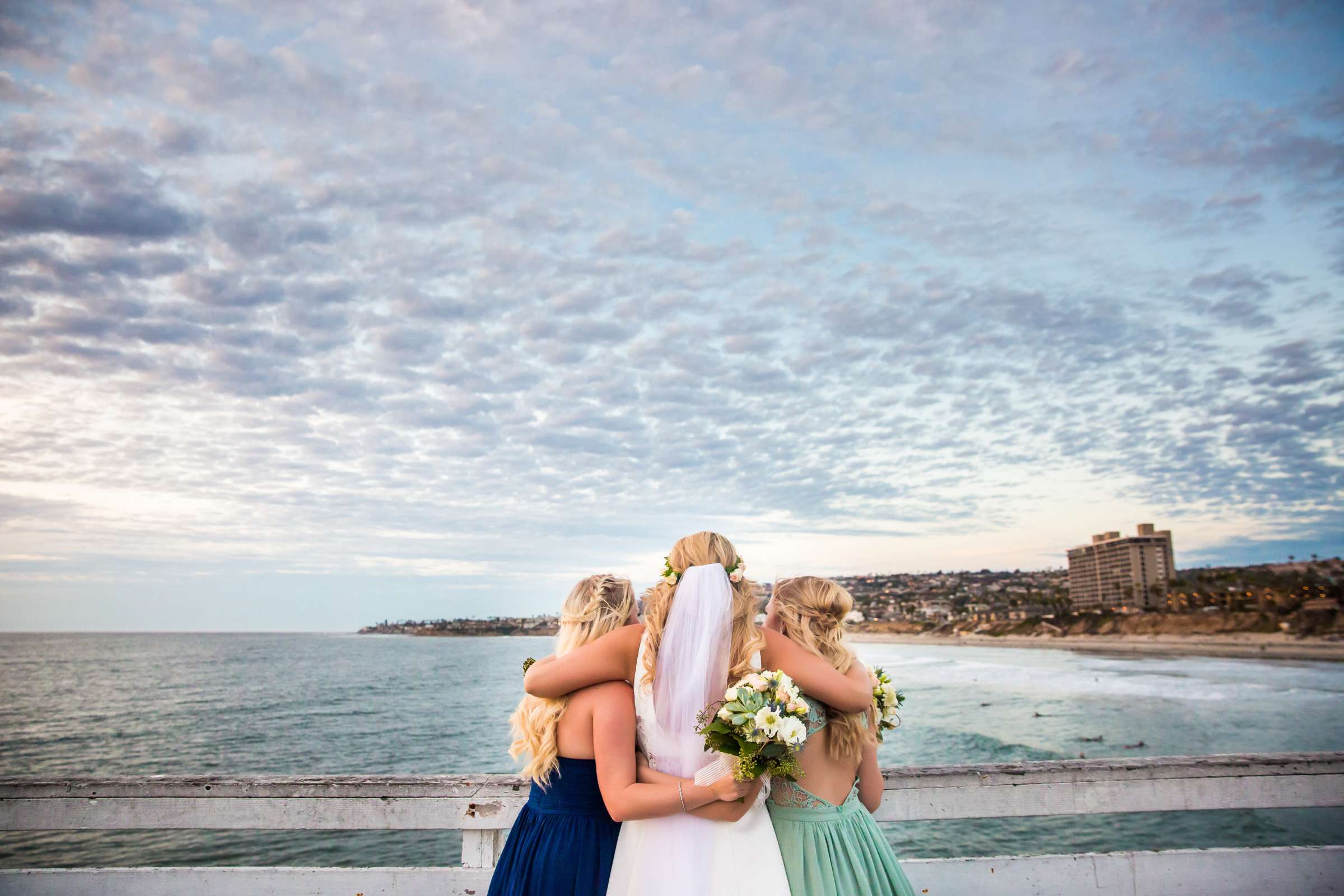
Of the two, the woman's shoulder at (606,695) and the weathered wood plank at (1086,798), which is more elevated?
the woman's shoulder at (606,695)

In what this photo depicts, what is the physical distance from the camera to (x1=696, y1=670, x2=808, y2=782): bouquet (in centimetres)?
261

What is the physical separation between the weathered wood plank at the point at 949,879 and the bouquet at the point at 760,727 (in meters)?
1.39

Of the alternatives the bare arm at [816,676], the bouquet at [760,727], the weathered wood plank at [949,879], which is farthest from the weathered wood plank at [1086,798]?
the bouquet at [760,727]

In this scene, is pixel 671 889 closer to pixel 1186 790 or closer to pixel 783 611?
pixel 783 611

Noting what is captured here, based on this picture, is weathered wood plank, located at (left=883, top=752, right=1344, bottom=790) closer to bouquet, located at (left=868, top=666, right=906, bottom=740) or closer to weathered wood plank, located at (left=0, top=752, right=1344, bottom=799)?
weathered wood plank, located at (left=0, top=752, right=1344, bottom=799)

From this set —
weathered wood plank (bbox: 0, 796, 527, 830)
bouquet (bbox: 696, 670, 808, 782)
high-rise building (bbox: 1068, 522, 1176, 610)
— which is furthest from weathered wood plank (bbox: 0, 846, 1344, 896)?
high-rise building (bbox: 1068, 522, 1176, 610)

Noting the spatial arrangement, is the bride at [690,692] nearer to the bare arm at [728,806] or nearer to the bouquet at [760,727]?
the bare arm at [728,806]

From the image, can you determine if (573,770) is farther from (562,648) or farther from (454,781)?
(454,781)

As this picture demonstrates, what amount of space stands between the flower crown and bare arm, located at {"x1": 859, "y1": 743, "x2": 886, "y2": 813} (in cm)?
94

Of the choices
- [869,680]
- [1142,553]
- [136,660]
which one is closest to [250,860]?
[869,680]

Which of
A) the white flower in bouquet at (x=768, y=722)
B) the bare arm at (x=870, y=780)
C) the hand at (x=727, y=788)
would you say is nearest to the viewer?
the white flower in bouquet at (x=768, y=722)

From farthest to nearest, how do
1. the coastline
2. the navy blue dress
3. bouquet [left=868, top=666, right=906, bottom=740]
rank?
the coastline → bouquet [left=868, top=666, right=906, bottom=740] → the navy blue dress

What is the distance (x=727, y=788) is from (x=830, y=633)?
74 centimetres

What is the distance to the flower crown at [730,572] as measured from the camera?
120 inches
